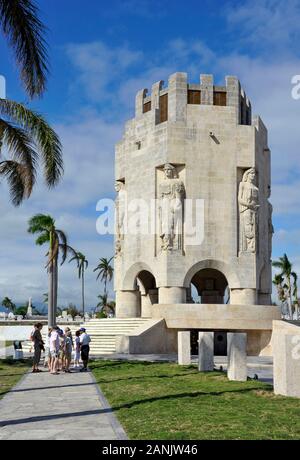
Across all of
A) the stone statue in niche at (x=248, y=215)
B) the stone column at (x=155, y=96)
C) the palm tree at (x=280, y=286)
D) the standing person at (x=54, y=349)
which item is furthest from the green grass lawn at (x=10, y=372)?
the palm tree at (x=280, y=286)

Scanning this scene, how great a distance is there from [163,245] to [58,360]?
1407cm

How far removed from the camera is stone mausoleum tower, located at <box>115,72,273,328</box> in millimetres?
32062

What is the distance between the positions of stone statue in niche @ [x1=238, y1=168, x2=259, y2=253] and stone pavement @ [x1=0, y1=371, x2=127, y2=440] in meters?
18.7

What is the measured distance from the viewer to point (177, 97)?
108 ft

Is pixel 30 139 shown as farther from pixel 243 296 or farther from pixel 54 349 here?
pixel 243 296

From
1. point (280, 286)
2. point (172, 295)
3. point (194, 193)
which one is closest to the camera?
point (172, 295)

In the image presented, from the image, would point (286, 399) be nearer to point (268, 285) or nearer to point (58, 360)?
point (58, 360)

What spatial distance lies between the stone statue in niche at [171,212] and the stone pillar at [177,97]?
9.40 feet

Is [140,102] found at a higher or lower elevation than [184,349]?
higher

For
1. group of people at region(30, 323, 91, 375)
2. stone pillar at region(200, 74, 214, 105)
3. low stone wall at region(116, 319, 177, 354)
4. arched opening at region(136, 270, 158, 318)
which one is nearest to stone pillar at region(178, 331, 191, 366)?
group of people at region(30, 323, 91, 375)

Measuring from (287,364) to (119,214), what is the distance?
25.0 m

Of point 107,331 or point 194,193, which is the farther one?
point 194,193

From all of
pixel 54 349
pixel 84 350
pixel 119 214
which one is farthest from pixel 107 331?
pixel 54 349

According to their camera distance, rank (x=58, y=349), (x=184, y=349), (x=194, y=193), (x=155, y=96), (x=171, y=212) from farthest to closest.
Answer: (x=155, y=96) < (x=194, y=193) < (x=171, y=212) < (x=184, y=349) < (x=58, y=349)
